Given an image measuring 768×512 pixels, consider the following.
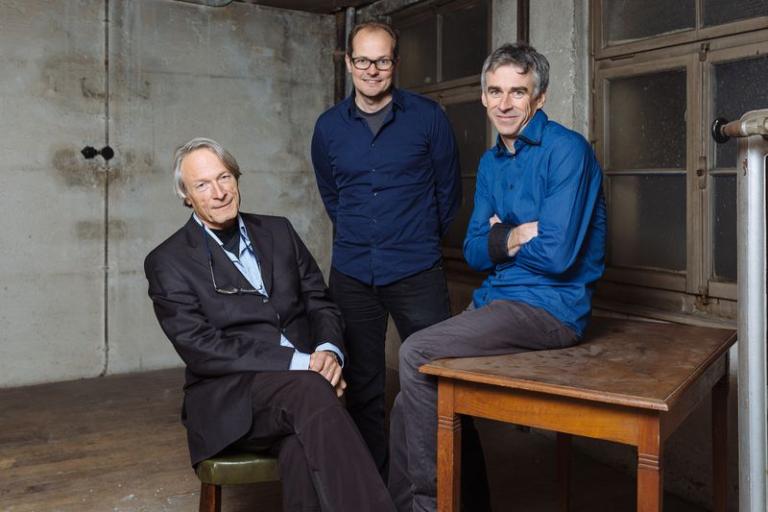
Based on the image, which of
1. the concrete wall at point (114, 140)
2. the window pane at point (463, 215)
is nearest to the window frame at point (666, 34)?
the window pane at point (463, 215)

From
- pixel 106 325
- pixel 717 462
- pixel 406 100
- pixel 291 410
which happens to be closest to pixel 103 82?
pixel 106 325

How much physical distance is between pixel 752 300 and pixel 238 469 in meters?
1.43

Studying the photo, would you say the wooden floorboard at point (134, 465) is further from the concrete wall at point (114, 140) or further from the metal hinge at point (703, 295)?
the metal hinge at point (703, 295)

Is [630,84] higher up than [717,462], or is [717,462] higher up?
[630,84]

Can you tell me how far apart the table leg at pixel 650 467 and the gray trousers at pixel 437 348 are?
0.50 meters

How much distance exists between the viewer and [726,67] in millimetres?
3053

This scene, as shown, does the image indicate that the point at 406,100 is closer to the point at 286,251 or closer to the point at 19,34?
the point at 286,251

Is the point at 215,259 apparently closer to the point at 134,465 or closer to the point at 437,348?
the point at 437,348

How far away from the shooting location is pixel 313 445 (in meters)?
2.13

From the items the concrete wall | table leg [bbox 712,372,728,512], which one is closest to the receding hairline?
table leg [bbox 712,372,728,512]

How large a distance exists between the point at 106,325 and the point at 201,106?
154 cm

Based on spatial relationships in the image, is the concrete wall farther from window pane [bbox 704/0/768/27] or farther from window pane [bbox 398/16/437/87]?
window pane [bbox 704/0/768/27]

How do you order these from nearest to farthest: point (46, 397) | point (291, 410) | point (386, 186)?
1. point (291, 410)
2. point (386, 186)
3. point (46, 397)

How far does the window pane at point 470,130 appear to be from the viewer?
4.57 m
